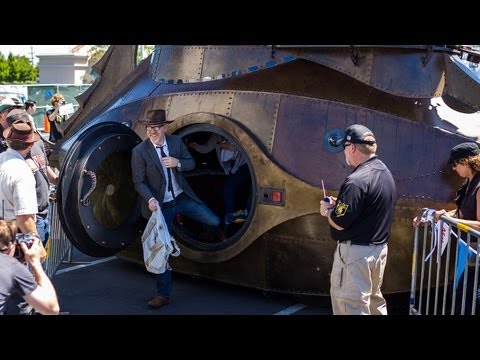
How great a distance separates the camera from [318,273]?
6473mm

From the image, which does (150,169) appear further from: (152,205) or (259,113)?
(259,113)

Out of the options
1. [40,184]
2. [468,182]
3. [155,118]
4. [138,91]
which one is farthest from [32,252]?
[138,91]

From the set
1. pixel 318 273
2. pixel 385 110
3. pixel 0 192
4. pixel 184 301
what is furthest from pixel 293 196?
pixel 0 192

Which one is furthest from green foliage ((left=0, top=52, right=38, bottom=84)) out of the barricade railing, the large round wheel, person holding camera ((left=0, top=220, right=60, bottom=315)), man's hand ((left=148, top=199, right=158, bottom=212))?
person holding camera ((left=0, top=220, right=60, bottom=315))

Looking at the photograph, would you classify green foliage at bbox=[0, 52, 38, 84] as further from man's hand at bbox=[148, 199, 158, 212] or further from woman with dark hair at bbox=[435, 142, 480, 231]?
woman with dark hair at bbox=[435, 142, 480, 231]

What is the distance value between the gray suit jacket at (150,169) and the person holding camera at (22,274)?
225cm

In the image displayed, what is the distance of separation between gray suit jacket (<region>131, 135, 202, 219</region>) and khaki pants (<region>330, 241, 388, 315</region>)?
204 cm

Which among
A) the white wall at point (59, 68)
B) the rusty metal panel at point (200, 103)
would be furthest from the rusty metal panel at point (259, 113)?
the white wall at point (59, 68)

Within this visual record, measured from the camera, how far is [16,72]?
42.2 meters

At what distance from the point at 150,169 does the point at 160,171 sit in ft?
0.32

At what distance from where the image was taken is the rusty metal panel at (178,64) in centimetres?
723

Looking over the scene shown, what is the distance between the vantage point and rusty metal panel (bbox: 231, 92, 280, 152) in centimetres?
649

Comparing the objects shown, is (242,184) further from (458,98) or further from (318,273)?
(458,98)

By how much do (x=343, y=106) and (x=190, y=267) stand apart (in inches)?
94.7
